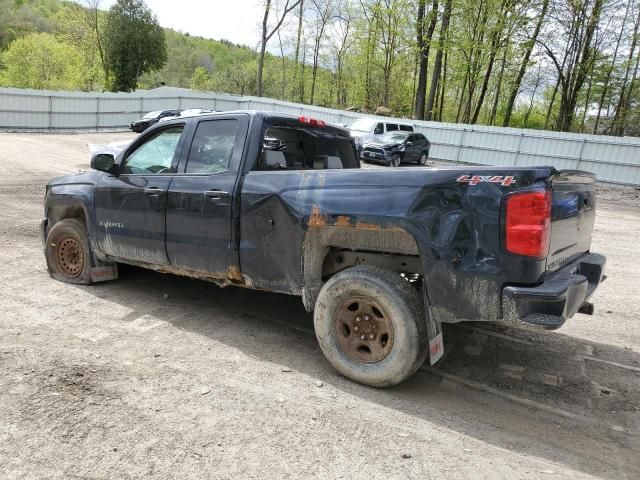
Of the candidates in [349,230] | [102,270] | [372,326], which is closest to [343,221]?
[349,230]

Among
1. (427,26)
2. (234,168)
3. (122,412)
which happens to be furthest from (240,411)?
(427,26)

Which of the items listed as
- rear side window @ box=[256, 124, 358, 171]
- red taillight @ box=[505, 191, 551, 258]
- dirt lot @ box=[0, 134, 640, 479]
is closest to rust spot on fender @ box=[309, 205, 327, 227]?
rear side window @ box=[256, 124, 358, 171]

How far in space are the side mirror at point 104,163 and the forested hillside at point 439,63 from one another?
1132 inches

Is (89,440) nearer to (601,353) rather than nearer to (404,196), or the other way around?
(404,196)

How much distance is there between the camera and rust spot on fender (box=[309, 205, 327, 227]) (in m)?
3.66

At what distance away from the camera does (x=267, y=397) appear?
3389 millimetres

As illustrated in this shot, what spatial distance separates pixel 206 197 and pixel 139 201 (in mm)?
902

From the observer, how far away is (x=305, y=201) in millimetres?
3746

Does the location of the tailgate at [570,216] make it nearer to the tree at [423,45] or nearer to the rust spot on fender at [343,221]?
the rust spot on fender at [343,221]

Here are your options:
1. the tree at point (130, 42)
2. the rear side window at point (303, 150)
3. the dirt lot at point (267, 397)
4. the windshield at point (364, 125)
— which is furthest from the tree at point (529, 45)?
the tree at point (130, 42)

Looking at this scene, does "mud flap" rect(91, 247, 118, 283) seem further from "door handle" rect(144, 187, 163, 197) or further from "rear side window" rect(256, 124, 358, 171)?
"rear side window" rect(256, 124, 358, 171)

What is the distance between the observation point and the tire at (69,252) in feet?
17.7

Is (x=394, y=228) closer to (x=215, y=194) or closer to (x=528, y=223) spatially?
(x=528, y=223)

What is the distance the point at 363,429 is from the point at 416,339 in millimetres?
679
